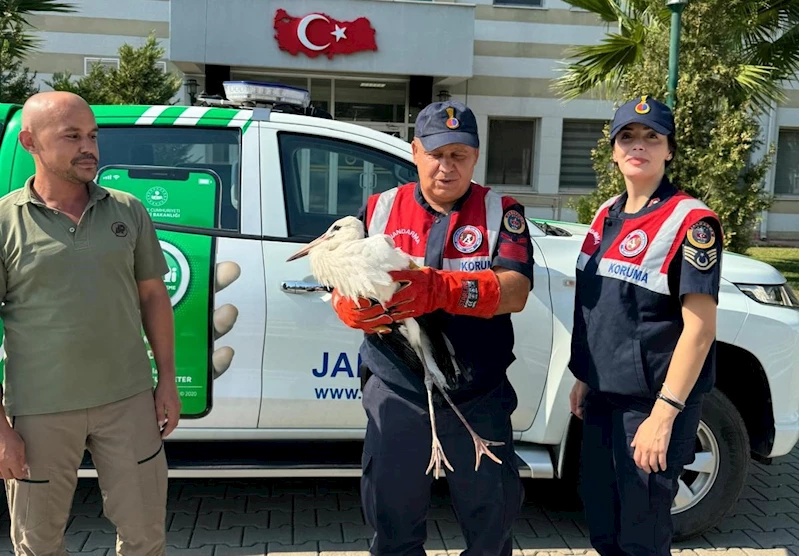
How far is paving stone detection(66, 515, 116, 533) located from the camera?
3.24m

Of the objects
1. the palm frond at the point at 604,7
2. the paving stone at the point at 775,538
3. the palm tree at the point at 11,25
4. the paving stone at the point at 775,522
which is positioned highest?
the palm frond at the point at 604,7

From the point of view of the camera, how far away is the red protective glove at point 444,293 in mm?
1839

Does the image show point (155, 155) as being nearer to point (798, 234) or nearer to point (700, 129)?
point (700, 129)

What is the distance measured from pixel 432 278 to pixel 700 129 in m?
7.04

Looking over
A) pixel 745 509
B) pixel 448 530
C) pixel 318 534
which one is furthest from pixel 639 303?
pixel 745 509

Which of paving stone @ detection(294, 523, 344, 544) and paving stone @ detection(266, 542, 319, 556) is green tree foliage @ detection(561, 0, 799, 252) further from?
paving stone @ detection(266, 542, 319, 556)

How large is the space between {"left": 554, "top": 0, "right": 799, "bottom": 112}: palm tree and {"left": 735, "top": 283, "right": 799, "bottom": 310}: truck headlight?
18.7 feet

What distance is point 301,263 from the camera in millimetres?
2994

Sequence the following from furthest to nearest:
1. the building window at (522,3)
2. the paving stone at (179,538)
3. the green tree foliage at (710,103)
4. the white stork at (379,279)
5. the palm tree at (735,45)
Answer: the building window at (522,3), the palm tree at (735,45), the green tree foliage at (710,103), the paving stone at (179,538), the white stork at (379,279)

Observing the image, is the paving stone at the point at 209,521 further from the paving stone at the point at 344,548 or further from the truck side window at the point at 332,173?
the truck side window at the point at 332,173

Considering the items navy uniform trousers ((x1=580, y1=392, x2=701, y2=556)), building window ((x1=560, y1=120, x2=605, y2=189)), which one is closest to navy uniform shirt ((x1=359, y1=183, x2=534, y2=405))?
navy uniform trousers ((x1=580, y1=392, x2=701, y2=556))

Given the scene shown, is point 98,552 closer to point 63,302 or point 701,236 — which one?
point 63,302

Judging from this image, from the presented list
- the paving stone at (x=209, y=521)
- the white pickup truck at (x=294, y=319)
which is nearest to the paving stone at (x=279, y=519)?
the paving stone at (x=209, y=521)

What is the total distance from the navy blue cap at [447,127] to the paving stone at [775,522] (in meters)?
2.64
